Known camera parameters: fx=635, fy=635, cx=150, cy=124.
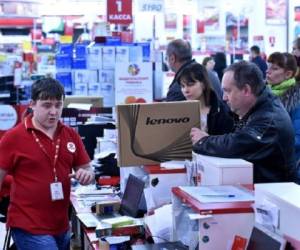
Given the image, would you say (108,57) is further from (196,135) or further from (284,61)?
(196,135)

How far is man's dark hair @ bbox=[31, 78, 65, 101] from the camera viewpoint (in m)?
3.27

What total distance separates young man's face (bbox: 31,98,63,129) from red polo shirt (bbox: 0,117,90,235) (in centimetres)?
5

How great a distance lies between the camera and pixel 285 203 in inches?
80.0

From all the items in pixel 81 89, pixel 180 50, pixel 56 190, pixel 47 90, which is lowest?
pixel 56 190

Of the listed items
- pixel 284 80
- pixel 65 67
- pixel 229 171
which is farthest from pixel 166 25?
pixel 229 171

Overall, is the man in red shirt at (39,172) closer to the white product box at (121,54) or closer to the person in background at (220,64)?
the white product box at (121,54)

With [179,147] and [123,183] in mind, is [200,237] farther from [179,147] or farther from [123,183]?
[123,183]

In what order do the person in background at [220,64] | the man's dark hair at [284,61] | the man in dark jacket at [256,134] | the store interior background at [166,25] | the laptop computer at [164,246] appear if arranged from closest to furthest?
the laptop computer at [164,246], the man in dark jacket at [256,134], the man's dark hair at [284,61], the store interior background at [166,25], the person in background at [220,64]

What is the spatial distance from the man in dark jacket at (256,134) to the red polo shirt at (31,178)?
2.48ft

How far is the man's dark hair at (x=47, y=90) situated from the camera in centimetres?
327

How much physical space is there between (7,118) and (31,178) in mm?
4687

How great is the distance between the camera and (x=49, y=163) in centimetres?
324

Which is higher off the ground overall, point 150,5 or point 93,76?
point 150,5

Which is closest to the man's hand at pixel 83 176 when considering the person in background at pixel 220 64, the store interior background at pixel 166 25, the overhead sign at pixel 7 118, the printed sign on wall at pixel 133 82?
the overhead sign at pixel 7 118
